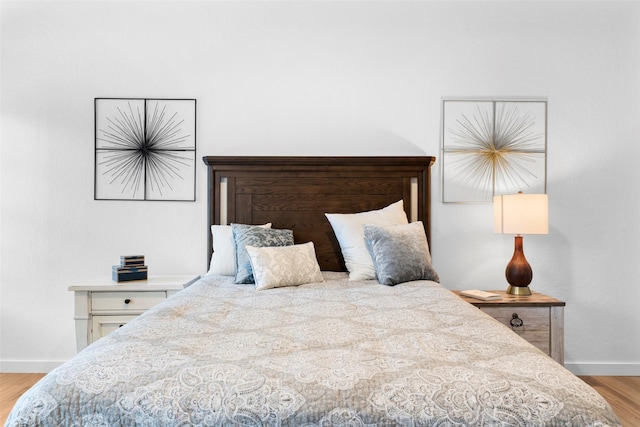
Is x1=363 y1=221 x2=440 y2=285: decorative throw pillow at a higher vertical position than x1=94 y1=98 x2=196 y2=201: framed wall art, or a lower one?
lower

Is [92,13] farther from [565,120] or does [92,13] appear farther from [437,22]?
[565,120]

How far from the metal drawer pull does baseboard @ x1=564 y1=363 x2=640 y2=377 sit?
0.87 m

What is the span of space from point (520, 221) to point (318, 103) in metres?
1.56

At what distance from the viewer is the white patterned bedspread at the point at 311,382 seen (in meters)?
0.93

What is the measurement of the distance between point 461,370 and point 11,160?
3.31m

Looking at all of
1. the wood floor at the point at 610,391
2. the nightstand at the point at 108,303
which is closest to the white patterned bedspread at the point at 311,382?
the nightstand at the point at 108,303

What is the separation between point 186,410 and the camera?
3.09 ft

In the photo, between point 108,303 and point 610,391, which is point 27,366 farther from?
point 610,391

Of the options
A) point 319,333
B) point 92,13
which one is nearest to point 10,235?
point 92,13

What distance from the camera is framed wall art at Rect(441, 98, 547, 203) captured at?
3.03m

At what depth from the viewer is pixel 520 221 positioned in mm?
2600

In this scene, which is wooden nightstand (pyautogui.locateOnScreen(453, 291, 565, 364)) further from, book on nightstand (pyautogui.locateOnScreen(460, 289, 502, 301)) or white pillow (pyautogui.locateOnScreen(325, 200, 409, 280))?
white pillow (pyautogui.locateOnScreen(325, 200, 409, 280))

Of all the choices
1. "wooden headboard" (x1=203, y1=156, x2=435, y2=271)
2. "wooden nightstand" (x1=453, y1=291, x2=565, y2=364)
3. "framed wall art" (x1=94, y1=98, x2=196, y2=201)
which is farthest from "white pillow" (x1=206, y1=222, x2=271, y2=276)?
"wooden nightstand" (x1=453, y1=291, x2=565, y2=364)

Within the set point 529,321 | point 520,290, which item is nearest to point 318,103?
point 520,290
